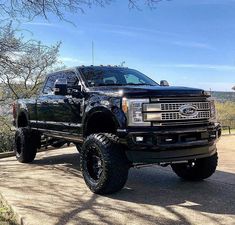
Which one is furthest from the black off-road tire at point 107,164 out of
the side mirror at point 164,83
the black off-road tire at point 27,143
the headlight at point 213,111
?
the black off-road tire at point 27,143

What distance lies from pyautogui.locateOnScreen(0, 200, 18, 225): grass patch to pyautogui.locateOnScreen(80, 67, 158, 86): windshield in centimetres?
260

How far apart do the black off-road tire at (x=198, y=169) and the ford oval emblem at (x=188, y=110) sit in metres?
1.19

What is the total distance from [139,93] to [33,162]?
5.06m

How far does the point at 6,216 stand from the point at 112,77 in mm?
3402

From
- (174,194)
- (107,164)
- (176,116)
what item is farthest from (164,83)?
(107,164)

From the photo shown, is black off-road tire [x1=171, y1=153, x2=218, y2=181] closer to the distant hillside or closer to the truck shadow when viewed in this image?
the truck shadow

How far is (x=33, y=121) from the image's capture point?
10.2 m

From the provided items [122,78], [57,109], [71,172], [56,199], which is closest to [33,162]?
[71,172]

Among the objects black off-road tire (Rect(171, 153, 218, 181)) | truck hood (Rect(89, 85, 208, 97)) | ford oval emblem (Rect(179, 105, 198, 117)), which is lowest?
black off-road tire (Rect(171, 153, 218, 181))

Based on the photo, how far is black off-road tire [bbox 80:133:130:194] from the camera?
6.73 m

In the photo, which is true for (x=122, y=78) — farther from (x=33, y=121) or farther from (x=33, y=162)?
(x=33, y=162)

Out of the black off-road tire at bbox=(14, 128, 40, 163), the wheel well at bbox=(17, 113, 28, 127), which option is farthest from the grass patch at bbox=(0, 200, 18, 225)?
the wheel well at bbox=(17, 113, 28, 127)

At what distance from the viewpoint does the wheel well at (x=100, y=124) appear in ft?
23.6

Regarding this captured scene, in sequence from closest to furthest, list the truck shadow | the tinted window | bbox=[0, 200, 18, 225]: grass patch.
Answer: bbox=[0, 200, 18, 225]: grass patch, the truck shadow, the tinted window
